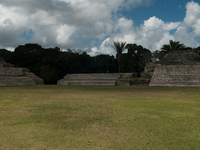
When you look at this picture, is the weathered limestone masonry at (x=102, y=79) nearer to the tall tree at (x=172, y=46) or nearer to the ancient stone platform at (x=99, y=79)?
the ancient stone platform at (x=99, y=79)

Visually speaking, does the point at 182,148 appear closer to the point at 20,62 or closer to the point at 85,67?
the point at 20,62

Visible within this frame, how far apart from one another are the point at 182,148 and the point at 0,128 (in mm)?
4036

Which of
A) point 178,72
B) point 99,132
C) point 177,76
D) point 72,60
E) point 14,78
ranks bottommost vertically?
point 99,132

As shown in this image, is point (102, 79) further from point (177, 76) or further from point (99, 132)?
point (99, 132)

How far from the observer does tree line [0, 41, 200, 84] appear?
3388 centimetres

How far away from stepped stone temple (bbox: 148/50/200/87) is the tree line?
24.2 ft

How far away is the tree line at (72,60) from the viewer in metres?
33.9

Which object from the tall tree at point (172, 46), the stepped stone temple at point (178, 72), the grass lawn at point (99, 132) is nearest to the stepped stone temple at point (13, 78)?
the stepped stone temple at point (178, 72)

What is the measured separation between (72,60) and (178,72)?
28.4 metres

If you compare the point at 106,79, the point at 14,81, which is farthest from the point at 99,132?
the point at 106,79

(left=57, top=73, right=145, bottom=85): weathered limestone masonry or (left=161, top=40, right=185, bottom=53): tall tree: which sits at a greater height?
(left=161, top=40, right=185, bottom=53): tall tree

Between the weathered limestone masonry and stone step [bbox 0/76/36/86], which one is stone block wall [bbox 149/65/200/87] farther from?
stone step [bbox 0/76/36/86]

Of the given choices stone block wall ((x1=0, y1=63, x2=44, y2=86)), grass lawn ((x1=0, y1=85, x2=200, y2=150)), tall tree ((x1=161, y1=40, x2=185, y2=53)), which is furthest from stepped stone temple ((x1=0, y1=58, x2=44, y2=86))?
tall tree ((x1=161, y1=40, x2=185, y2=53))

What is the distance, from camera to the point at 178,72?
21703 mm
